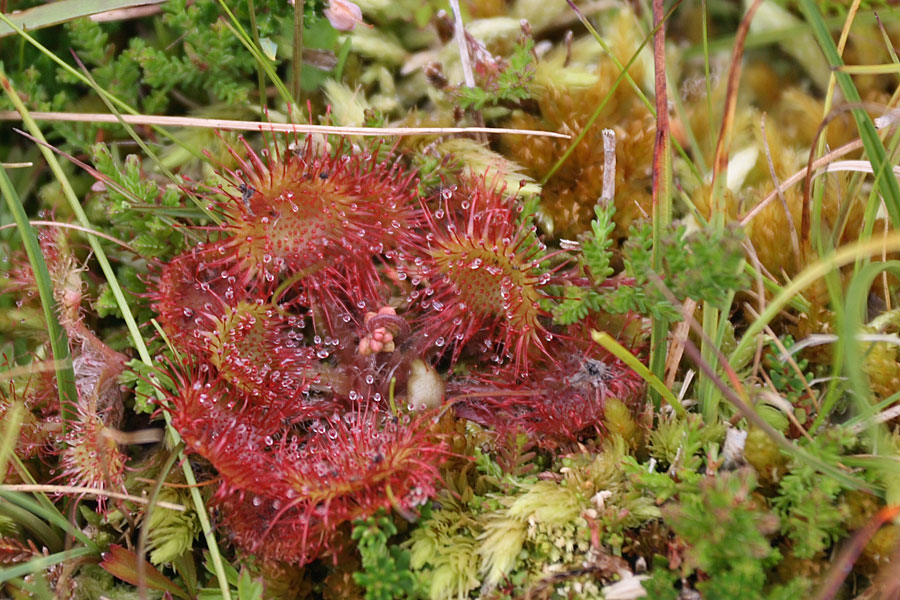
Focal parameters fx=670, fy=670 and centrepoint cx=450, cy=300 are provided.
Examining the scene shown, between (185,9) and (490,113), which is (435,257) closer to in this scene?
(490,113)

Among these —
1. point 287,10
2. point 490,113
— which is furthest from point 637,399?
point 287,10

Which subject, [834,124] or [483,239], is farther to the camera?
[834,124]

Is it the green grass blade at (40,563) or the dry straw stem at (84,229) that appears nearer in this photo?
the green grass blade at (40,563)

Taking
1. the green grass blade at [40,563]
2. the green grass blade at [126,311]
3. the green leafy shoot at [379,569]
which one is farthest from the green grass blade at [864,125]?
the green grass blade at [40,563]

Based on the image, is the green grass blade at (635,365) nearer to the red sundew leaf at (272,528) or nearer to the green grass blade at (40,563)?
the red sundew leaf at (272,528)

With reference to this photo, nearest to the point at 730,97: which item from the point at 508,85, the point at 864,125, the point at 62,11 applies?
the point at 864,125

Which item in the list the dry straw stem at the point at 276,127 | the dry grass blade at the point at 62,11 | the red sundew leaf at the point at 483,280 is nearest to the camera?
the red sundew leaf at the point at 483,280

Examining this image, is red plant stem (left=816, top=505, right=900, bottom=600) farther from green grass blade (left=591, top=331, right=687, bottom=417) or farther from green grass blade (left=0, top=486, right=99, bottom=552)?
green grass blade (left=0, top=486, right=99, bottom=552)

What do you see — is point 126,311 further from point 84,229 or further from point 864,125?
point 864,125
